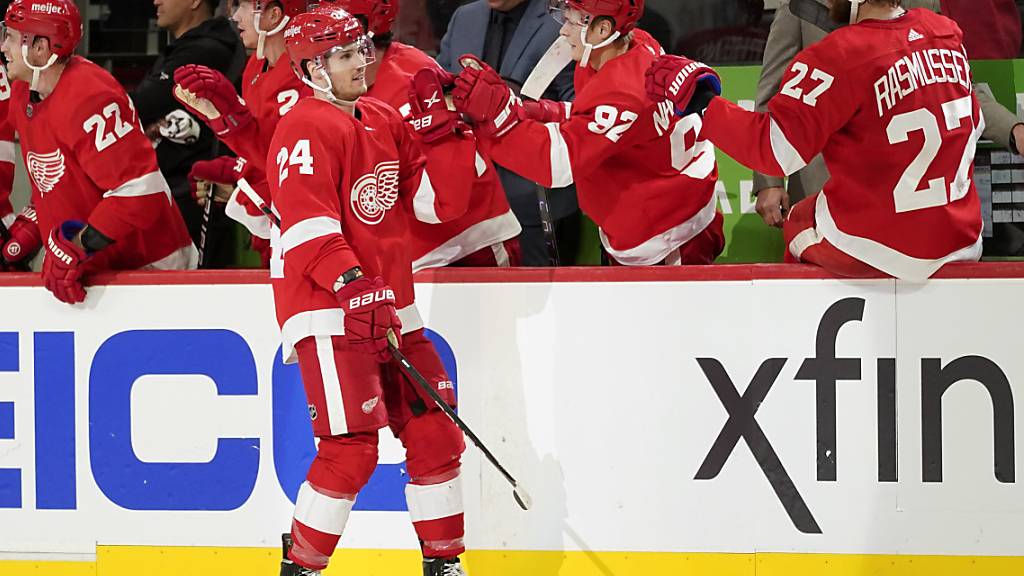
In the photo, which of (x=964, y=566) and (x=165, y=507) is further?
(x=165, y=507)

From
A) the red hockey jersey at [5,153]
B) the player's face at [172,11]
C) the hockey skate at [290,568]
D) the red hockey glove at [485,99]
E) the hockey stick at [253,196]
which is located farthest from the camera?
the player's face at [172,11]

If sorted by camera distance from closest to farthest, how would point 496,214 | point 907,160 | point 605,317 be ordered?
point 907,160 < point 605,317 < point 496,214

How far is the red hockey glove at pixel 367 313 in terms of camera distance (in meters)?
2.77

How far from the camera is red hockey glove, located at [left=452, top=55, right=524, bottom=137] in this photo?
3133 mm

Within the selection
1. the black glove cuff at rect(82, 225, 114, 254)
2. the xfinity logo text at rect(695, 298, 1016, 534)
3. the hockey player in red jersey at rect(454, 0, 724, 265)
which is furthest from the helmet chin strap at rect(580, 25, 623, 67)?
the black glove cuff at rect(82, 225, 114, 254)

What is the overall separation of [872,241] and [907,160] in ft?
0.67

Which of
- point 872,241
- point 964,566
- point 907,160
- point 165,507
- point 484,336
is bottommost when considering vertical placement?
point 165,507

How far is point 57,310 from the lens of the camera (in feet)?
11.5

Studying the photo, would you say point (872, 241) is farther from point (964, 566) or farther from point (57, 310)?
point (57, 310)

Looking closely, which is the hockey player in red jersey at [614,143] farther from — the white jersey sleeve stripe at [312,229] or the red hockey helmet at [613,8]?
the white jersey sleeve stripe at [312,229]

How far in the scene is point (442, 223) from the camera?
3516 mm

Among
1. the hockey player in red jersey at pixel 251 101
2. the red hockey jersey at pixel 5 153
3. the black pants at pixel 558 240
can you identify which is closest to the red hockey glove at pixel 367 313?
the hockey player in red jersey at pixel 251 101

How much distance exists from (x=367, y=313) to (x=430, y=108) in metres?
0.63

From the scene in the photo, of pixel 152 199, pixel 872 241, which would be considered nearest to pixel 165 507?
pixel 152 199
